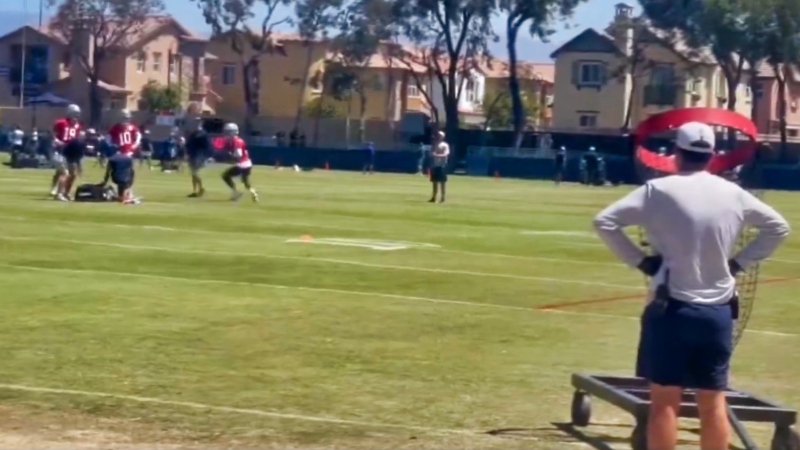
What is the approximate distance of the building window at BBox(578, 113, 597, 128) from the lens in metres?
104

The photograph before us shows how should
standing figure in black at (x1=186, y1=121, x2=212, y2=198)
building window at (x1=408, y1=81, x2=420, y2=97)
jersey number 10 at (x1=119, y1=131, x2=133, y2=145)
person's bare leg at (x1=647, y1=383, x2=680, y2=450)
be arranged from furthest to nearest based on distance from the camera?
building window at (x1=408, y1=81, x2=420, y2=97), standing figure in black at (x1=186, y1=121, x2=212, y2=198), jersey number 10 at (x1=119, y1=131, x2=133, y2=145), person's bare leg at (x1=647, y1=383, x2=680, y2=450)

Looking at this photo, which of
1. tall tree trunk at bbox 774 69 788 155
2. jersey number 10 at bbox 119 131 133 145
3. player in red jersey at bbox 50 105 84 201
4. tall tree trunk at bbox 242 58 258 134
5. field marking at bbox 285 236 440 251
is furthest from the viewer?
tall tree trunk at bbox 242 58 258 134

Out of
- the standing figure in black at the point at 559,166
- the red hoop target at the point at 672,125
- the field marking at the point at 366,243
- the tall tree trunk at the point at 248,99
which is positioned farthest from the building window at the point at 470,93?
the red hoop target at the point at 672,125

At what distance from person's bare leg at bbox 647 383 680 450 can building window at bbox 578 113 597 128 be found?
96472 mm

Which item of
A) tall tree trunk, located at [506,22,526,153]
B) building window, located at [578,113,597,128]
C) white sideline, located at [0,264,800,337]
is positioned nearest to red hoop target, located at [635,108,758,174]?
white sideline, located at [0,264,800,337]

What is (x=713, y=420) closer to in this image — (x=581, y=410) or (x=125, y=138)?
(x=581, y=410)

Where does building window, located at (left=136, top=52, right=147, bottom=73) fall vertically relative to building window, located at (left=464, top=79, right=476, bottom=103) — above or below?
above

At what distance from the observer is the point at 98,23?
345ft

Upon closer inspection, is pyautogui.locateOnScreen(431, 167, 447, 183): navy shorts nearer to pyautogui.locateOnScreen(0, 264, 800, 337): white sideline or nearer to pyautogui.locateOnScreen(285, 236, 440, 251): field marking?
pyautogui.locateOnScreen(285, 236, 440, 251): field marking

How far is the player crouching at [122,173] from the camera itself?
106 ft

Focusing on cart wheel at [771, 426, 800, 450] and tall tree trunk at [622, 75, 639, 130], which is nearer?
cart wheel at [771, 426, 800, 450]

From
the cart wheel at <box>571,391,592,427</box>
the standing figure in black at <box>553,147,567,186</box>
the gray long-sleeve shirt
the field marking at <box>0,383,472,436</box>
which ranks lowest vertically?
the standing figure in black at <box>553,147,567,186</box>

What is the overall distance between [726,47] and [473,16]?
51.2 ft

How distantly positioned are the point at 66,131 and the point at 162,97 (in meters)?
77.4
